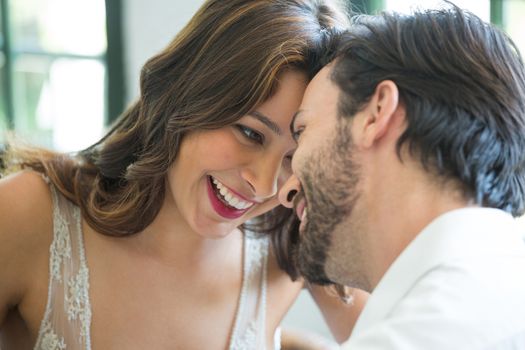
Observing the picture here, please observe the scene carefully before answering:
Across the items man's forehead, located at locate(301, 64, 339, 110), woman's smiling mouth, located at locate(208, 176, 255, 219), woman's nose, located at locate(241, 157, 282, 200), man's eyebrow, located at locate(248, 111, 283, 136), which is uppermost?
man's forehead, located at locate(301, 64, 339, 110)

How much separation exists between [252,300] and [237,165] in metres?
0.50

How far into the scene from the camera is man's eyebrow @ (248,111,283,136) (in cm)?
153

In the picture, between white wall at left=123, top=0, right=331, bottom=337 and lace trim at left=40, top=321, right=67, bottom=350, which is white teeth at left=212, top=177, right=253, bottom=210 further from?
white wall at left=123, top=0, right=331, bottom=337

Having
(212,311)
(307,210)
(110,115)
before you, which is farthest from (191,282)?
(110,115)

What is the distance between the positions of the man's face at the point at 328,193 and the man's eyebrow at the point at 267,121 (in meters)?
0.14

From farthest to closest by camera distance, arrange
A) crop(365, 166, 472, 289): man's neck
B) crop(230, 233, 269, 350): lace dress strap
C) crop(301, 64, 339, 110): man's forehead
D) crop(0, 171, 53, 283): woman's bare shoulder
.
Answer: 1. crop(230, 233, 269, 350): lace dress strap
2. crop(0, 171, 53, 283): woman's bare shoulder
3. crop(301, 64, 339, 110): man's forehead
4. crop(365, 166, 472, 289): man's neck

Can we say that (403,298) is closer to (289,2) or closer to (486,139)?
(486,139)

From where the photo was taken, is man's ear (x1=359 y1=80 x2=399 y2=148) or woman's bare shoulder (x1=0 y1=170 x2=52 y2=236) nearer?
man's ear (x1=359 y1=80 x2=399 y2=148)

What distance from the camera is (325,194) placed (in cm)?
130

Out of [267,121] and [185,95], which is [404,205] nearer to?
[267,121]

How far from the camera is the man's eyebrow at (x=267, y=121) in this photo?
5.02ft

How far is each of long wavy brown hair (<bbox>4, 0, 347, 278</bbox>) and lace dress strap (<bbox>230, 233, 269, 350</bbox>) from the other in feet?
1.02

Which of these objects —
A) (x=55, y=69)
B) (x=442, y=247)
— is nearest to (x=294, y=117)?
(x=442, y=247)

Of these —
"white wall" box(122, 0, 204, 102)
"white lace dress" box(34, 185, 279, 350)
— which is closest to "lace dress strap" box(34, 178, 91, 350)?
"white lace dress" box(34, 185, 279, 350)
